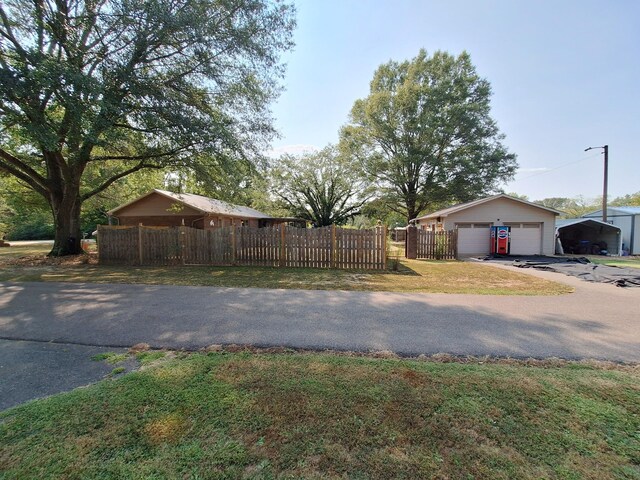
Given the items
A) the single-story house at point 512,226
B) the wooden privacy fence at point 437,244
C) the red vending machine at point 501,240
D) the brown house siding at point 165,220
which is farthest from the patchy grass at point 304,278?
the brown house siding at point 165,220

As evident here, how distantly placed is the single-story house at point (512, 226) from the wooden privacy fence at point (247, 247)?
32.4 feet

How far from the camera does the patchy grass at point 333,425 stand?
195 centimetres

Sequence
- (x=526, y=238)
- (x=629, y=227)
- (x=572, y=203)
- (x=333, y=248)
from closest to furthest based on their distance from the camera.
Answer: (x=333, y=248) < (x=526, y=238) < (x=629, y=227) < (x=572, y=203)

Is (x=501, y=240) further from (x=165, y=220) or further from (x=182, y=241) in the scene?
(x=165, y=220)

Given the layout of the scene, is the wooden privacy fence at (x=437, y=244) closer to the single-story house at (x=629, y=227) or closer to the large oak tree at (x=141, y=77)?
the large oak tree at (x=141, y=77)

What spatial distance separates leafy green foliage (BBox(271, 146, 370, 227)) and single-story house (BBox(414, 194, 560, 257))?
14.9 metres

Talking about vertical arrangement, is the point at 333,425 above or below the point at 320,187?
below

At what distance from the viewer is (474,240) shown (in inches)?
740

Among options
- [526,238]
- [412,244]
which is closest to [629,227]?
[526,238]

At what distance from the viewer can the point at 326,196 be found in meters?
35.9

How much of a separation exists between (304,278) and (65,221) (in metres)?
13.5

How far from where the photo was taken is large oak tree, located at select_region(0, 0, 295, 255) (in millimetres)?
8945

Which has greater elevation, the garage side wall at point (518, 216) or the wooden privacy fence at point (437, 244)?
the garage side wall at point (518, 216)

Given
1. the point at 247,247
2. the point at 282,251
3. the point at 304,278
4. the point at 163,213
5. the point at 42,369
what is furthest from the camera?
the point at 163,213
